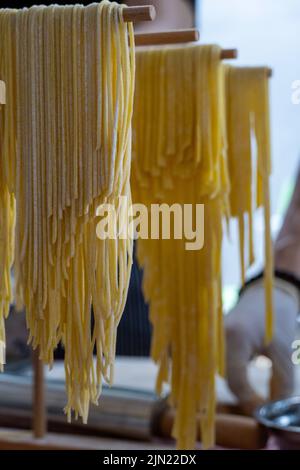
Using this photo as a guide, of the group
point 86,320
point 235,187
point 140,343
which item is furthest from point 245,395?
point 140,343

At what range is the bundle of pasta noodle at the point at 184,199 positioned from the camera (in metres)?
0.81

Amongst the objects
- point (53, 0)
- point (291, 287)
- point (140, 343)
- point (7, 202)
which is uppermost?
point (53, 0)

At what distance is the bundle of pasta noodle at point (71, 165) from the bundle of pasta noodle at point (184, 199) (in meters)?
0.23

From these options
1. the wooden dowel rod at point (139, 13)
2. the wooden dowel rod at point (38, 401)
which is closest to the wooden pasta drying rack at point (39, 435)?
the wooden dowel rod at point (38, 401)

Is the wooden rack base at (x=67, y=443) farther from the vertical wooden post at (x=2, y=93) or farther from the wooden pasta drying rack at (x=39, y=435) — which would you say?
the vertical wooden post at (x=2, y=93)

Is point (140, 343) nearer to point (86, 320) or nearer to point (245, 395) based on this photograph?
point (245, 395)

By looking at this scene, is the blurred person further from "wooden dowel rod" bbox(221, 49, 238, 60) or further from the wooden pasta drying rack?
"wooden dowel rod" bbox(221, 49, 238, 60)

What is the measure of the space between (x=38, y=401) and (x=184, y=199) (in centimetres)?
28

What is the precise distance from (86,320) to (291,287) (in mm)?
496

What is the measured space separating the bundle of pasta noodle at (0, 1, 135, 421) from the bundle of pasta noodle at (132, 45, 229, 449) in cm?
23

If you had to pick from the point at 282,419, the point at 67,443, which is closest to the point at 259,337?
the point at 282,419

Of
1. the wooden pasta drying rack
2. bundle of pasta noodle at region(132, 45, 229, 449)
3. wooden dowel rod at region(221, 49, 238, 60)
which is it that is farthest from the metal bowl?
wooden dowel rod at region(221, 49, 238, 60)

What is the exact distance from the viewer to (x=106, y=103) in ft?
1.87

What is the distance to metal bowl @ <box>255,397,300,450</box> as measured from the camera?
29.4 inches
